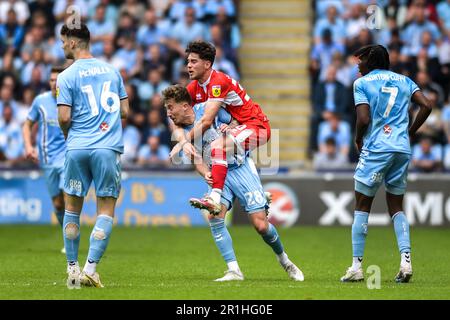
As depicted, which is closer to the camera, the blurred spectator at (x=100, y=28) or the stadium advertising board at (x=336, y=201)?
the stadium advertising board at (x=336, y=201)

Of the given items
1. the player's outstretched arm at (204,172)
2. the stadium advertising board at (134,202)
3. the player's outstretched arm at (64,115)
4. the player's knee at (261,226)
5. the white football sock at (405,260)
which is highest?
the player's outstretched arm at (64,115)

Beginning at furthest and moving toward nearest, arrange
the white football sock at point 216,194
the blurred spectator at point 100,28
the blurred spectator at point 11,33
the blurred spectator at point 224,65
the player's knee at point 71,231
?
the blurred spectator at point 11,33 → the blurred spectator at point 100,28 → the blurred spectator at point 224,65 → the white football sock at point 216,194 → the player's knee at point 71,231

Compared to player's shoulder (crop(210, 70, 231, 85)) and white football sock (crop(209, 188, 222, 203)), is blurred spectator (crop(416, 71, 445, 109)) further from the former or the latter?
white football sock (crop(209, 188, 222, 203))

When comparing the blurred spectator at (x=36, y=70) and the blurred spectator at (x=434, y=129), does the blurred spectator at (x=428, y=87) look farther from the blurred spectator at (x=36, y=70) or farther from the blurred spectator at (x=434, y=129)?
the blurred spectator at (x=36, y=70)

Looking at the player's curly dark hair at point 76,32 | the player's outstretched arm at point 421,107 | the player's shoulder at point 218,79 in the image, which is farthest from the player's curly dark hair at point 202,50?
the player's outstretched arm at point 421,107

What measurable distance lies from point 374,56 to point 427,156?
10.5 m

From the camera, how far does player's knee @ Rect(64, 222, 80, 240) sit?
10.1 metres

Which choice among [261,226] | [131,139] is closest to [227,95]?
[261,226]

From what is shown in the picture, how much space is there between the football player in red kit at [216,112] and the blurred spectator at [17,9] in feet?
47.5

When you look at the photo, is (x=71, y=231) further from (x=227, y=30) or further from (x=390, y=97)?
(x=227, y=30)

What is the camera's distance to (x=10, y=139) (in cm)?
2209

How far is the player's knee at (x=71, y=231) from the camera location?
33.2ft

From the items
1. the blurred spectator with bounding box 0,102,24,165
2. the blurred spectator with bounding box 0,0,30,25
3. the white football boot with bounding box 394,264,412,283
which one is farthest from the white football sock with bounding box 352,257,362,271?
the blurred spectator with bounding box 0,0,30,25
